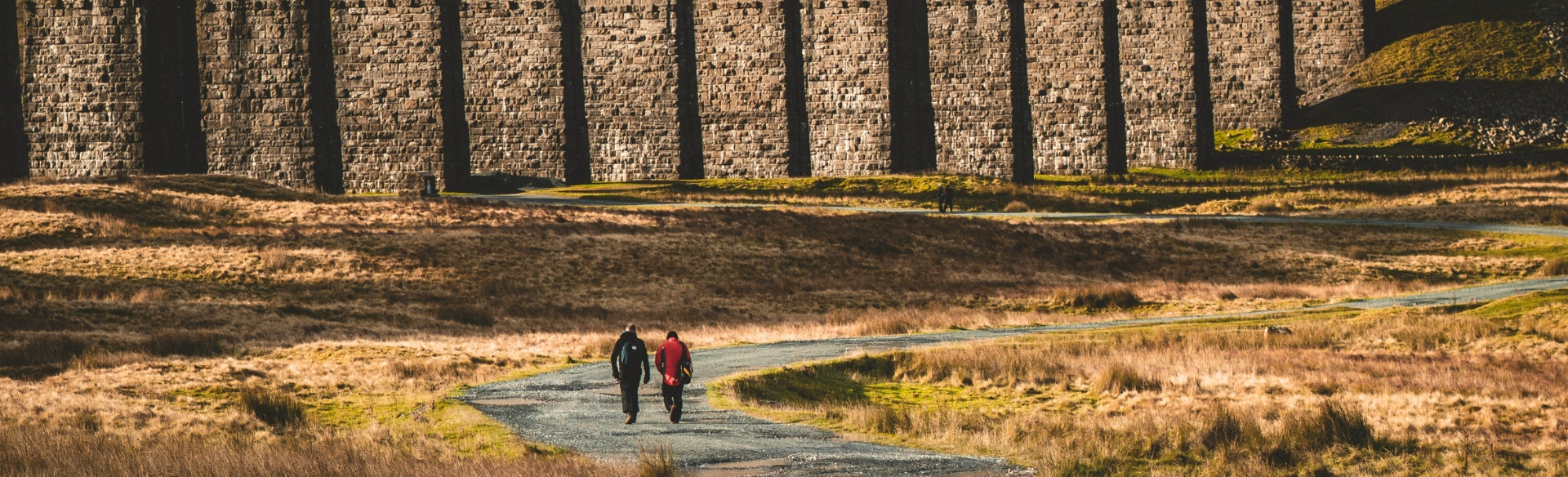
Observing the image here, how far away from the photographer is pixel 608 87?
171ft

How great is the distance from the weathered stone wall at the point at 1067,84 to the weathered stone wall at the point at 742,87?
354 inches

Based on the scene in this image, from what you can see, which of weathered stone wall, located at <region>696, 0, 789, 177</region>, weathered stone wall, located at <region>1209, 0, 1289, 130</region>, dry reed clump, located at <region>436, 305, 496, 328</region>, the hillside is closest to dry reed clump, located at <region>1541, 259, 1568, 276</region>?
dry reed clump, located at <region>436, 305, 496, 328</region>

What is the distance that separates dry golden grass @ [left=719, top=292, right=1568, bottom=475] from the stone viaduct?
2665cm

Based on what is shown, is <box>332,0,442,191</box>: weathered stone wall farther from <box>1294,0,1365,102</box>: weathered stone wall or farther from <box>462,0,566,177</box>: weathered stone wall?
<box>1294,0,1365,102</box>: weathered stone wall

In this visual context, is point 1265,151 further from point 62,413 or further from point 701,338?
point 62,413

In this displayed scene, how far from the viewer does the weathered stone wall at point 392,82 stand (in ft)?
156

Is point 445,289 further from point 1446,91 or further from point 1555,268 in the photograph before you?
point 1446,91

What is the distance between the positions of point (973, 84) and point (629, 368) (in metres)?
37.1

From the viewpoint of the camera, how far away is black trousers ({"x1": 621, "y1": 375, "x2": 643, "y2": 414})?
1559 cm

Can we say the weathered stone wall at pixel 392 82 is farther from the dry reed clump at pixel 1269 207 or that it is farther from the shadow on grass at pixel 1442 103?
the shadow on grass at pixel 1442 103

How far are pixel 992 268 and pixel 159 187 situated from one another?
22400 millimetres

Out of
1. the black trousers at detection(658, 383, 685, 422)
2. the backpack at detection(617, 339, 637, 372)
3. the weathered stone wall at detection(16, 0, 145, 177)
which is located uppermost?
the weathered stone wall at detection(16, 0, 145, 177)

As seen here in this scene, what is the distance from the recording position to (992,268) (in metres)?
38.5

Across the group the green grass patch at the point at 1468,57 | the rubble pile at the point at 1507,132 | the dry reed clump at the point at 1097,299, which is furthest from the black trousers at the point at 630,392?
the green grass patch at the point at 1468,57
